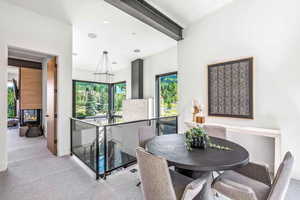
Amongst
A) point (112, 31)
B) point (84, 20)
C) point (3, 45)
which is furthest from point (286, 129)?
point (3, 45)

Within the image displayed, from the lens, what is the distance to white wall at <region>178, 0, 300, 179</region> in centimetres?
Answer: 248

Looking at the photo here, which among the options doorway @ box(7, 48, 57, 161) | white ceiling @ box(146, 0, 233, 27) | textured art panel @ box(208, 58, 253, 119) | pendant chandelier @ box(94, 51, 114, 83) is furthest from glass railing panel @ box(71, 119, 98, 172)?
white ceiling @ box(146, 0, 233, 27)

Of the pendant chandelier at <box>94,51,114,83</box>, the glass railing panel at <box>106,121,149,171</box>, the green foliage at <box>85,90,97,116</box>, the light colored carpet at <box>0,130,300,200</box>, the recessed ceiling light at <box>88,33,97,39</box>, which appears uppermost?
the recessed ceiling light at <box>88,33,97,39</box>

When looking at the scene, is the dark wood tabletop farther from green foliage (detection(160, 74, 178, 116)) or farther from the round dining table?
green foliage (detection(160, 74, 178, 116))

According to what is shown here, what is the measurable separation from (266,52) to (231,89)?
0.91 m

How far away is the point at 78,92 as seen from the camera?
22.1 ft

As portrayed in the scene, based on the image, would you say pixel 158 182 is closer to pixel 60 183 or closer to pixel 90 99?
pixel 60 183

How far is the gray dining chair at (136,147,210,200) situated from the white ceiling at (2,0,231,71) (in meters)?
3.18

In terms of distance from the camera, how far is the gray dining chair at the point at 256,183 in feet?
3.69

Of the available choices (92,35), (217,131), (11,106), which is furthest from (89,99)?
(217,131)

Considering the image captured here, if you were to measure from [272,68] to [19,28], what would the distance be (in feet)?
16.9

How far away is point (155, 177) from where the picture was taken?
1272 millimetres

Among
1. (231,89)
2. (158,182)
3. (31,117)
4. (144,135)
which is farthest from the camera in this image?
(31,117)

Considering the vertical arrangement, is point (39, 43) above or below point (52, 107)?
above
